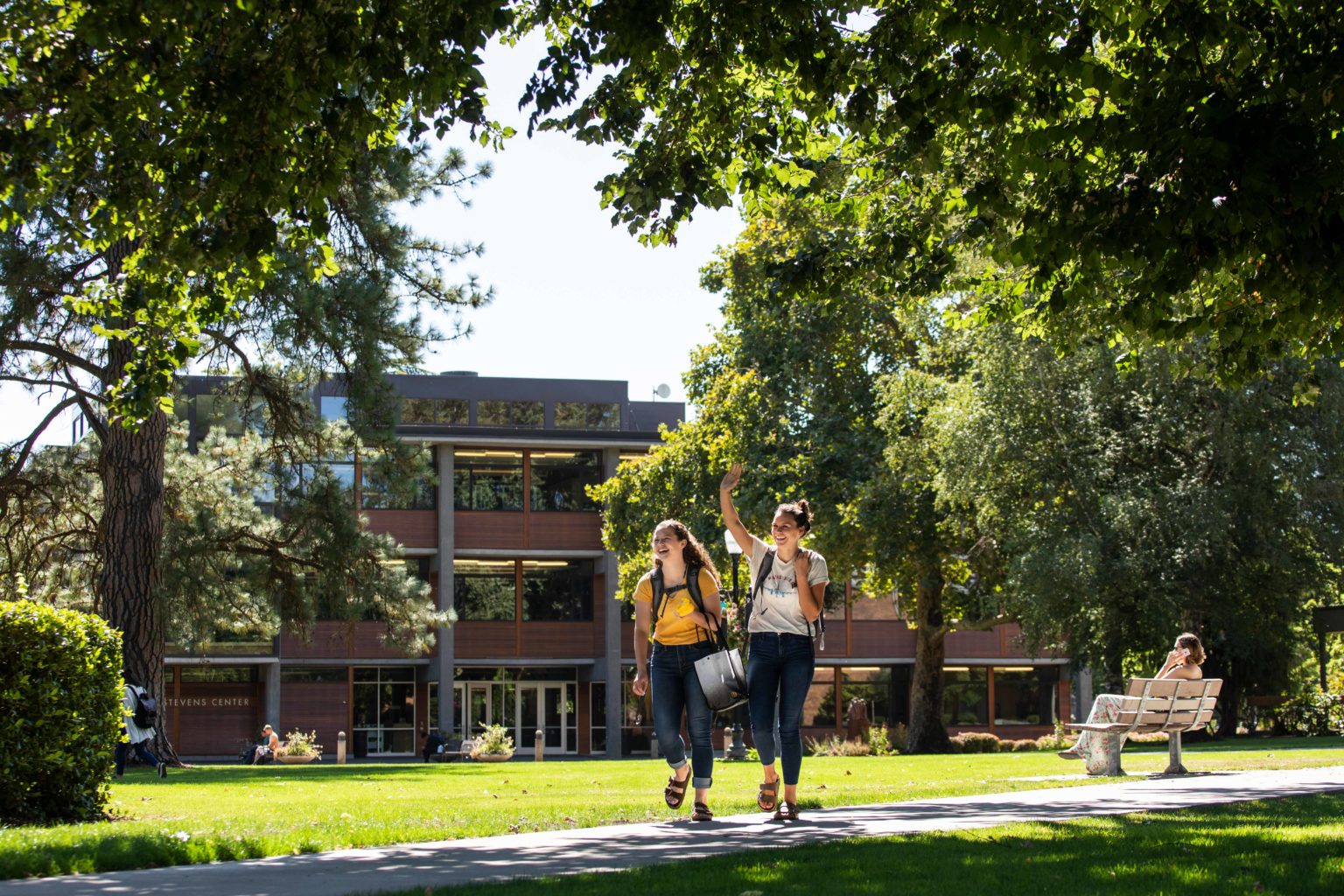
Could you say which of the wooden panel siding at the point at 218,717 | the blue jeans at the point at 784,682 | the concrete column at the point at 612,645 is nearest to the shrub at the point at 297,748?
the wooden panel siding at the point at 218,717

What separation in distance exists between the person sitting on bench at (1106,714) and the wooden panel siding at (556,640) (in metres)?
37.3

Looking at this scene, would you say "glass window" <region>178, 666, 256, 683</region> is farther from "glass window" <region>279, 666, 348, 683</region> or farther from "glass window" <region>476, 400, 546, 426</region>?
"glass window" <region>476, 400, 546, 426</region>

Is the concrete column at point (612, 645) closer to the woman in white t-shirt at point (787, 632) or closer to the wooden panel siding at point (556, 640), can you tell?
the wooden panel siding at point (556, 640)

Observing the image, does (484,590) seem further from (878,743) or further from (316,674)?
(878,743)

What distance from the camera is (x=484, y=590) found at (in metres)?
52.5

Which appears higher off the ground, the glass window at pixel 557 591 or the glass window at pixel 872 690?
the glass window at pixel 557 591

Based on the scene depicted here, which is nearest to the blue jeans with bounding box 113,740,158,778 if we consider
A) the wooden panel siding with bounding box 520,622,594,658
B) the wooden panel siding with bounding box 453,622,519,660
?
the wooden panel siding with bounding box 453,622,519,660

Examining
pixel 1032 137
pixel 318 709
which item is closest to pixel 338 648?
pixel 318 709

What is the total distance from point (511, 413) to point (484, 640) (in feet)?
26.2

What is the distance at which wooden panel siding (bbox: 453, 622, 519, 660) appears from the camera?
5181cm

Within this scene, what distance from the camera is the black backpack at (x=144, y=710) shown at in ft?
→ 63.0

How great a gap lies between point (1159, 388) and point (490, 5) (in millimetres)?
20303

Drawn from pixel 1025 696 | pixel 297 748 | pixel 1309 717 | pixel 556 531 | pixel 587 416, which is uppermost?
pixel 587 416

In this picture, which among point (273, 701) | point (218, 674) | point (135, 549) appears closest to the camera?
point (135, 549)
